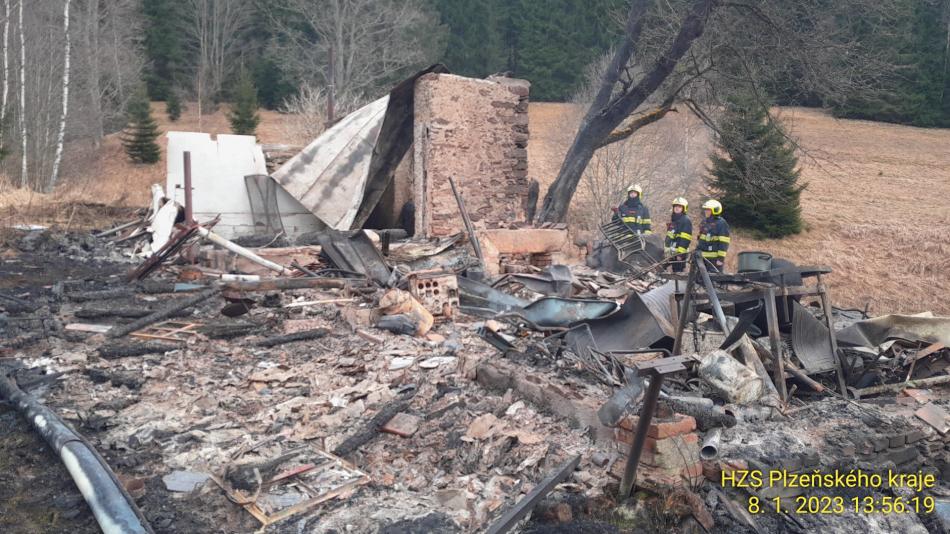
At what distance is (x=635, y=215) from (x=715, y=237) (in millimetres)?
2155

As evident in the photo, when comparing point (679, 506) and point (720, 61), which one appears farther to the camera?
point (720, 61)

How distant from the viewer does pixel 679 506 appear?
3.87 m

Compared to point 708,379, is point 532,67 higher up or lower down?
higher up

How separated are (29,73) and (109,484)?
80.1ft

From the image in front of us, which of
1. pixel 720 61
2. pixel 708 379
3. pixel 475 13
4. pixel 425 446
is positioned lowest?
pixel 425 446

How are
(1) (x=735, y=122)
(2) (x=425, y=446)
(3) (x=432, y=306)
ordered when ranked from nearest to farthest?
(2) (x=425, y=446) → (3) (x=432, y=306) → (1) (x=735, y=122)

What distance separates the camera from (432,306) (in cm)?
823

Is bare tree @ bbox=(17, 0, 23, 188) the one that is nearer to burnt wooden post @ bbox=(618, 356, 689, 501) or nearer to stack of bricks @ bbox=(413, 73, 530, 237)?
stack of bricks @ bbox=(413, 73, 530, 237)

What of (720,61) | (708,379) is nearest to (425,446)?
(708,379)

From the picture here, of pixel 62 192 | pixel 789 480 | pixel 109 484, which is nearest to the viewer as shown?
pixel 109 484

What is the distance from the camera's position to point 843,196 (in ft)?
93.4

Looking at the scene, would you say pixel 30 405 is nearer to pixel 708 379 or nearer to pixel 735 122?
pixel 708 379

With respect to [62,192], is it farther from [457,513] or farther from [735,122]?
[457,513]

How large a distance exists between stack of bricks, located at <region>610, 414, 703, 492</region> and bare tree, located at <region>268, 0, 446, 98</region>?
26404mm
